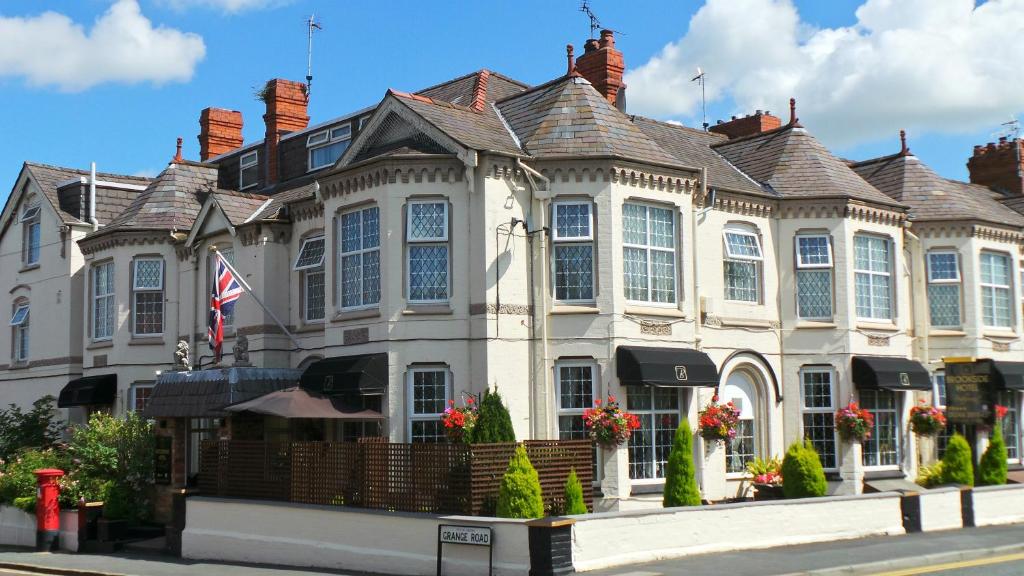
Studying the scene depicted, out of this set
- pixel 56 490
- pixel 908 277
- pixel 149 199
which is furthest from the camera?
pixel 149 199

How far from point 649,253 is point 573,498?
6.34m

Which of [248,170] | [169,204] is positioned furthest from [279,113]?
[169,204]

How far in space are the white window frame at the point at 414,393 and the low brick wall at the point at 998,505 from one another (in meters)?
10.9

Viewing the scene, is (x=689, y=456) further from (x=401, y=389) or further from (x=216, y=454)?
(x=216, y=454)

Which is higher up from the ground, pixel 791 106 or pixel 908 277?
pixel 791 106

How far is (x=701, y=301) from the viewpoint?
22953 millimetres

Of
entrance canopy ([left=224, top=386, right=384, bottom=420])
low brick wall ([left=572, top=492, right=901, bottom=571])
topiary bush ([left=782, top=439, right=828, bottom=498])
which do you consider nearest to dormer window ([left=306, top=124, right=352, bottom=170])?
entrance canopy ([left=224, top=386, right=384, bottom=420])

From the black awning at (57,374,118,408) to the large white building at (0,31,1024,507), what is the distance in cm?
13

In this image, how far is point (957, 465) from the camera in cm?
2367

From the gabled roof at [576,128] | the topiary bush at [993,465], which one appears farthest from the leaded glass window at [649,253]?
the topiary bush at [993,465]

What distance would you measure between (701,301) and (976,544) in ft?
24.0

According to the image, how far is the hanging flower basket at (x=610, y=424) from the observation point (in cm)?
2002

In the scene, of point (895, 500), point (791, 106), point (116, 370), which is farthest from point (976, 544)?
point (116, 370)

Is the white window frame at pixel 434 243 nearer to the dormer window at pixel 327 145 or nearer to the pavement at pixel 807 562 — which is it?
the pavement at pixel 807 562
